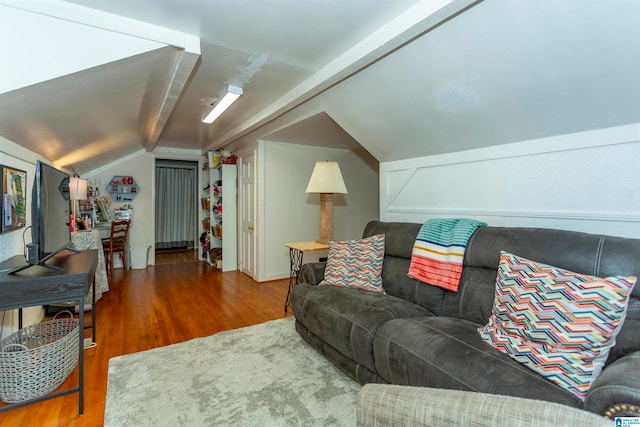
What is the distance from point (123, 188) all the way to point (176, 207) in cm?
216

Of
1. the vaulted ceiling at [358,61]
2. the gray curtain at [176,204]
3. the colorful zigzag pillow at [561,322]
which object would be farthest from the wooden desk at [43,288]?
the gray curtain at [176,204]

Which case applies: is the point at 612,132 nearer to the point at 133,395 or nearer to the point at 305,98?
the point at 305,98

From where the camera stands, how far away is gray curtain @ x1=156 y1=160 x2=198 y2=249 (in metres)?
7.57

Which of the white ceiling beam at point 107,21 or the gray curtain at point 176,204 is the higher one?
the white ceiling beam at point 107,21

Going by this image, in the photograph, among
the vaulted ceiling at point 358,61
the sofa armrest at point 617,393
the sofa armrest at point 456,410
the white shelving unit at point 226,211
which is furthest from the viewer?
the white shelving unit at point 226,211

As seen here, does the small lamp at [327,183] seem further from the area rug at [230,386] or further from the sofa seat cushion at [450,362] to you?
the sofa seat cushion at [450,362]

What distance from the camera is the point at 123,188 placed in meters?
5.63

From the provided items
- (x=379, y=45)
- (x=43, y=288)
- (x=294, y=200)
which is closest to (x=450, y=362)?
(x=379, y=45)

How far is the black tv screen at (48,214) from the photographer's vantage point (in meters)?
1.79

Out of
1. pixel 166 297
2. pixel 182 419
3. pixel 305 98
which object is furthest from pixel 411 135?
pixel 166 297

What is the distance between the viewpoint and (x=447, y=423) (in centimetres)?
61

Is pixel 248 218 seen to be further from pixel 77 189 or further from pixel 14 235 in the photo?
pixel 14 235

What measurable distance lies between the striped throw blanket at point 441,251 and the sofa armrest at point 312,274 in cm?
78

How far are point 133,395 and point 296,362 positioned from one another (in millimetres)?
1031
